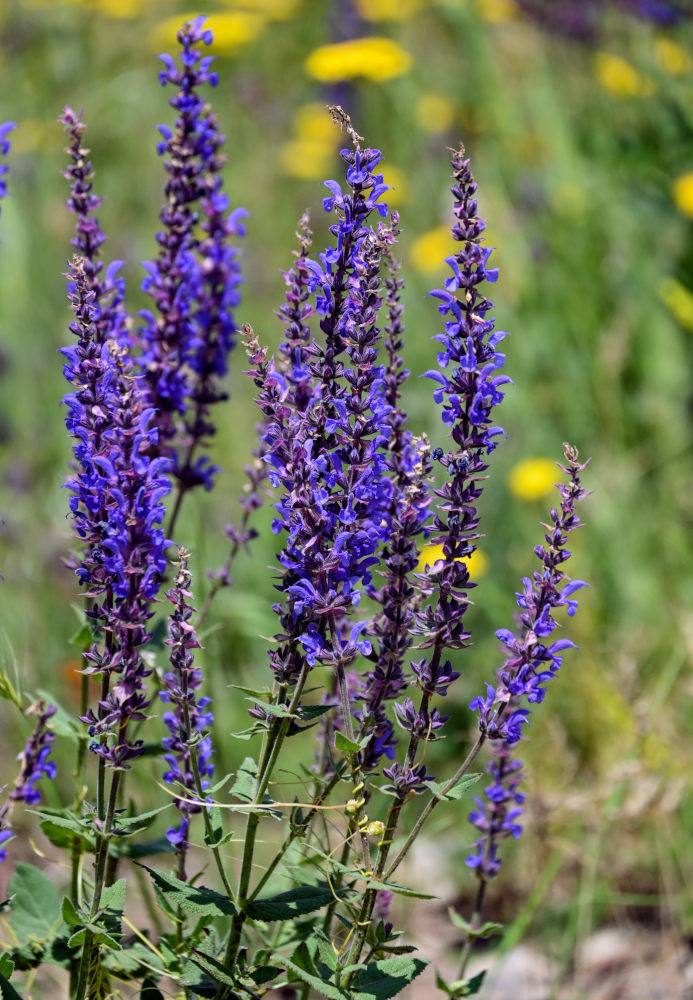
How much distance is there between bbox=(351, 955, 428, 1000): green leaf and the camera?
1702mm

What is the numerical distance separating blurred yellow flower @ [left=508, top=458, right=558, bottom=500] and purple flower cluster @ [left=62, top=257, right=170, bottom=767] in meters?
2.96

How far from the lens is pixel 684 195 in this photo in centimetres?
477

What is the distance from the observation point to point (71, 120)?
6.50 ft

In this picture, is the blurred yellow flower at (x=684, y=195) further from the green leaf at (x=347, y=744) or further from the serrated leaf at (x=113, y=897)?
the serrated leaf at (x=113, y=897)

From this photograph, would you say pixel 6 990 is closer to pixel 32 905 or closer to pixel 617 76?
pixel 32 905

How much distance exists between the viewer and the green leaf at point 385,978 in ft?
5.58

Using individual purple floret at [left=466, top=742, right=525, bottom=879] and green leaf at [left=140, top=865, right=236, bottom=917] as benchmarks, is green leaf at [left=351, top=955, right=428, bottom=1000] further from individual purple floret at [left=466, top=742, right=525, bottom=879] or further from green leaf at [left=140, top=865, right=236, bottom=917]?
individual purple floret at [left=466, top=742, right=525, bottom=879]

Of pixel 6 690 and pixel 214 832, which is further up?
pixel 6 690

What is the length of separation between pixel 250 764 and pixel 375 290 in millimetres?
832

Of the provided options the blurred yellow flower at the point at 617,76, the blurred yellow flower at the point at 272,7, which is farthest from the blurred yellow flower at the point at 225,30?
the blurred yellow flower at the point at 617,76

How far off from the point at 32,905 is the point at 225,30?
25.1ft

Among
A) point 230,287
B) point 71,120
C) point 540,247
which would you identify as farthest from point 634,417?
point 71,120

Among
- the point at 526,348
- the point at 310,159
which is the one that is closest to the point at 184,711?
the point at 526,348

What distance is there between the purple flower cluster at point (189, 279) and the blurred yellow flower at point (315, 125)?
227 inches
